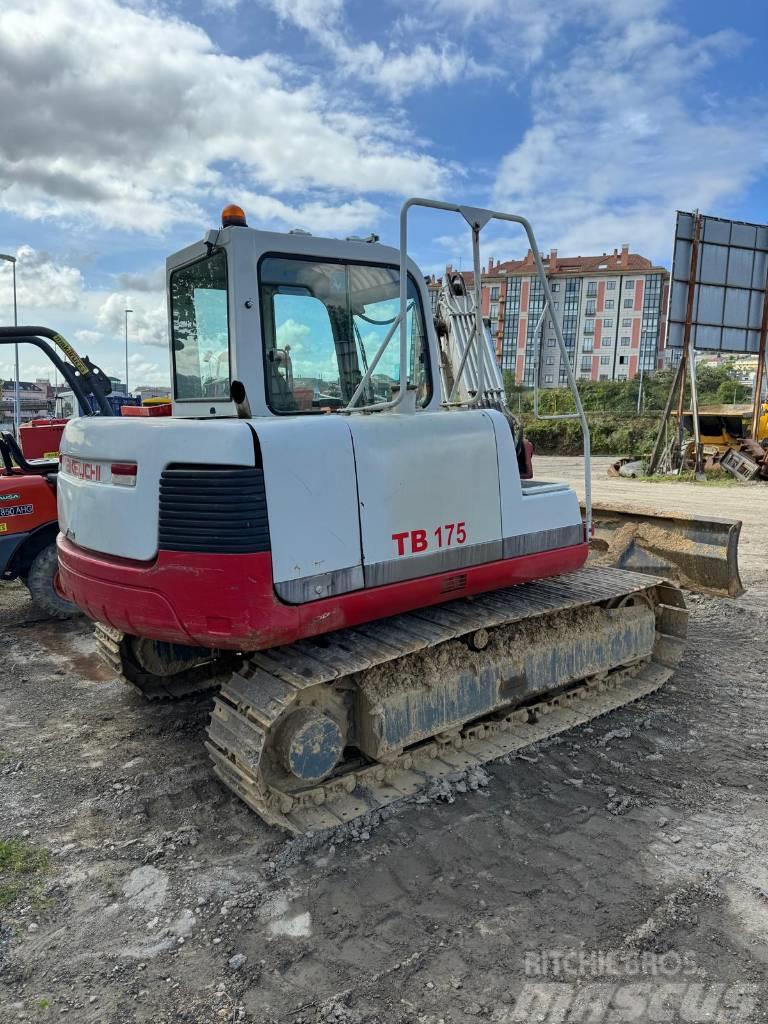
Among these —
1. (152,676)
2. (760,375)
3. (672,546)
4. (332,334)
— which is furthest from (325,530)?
(760,375)

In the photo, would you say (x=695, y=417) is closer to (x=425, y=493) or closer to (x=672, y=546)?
(x=672, y=546)

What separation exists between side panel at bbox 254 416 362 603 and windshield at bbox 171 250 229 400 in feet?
2.27

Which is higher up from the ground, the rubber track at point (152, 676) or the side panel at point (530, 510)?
the side panel at point (530, 510)

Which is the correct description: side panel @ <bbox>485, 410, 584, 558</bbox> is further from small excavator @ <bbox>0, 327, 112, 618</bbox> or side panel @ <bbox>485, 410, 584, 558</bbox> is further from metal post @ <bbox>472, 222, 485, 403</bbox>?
Answer: small excavator @ <bbox>0, 327, 112, 618</bbox>

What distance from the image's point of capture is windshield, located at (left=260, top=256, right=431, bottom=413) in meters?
3.54

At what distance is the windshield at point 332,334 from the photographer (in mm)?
3543

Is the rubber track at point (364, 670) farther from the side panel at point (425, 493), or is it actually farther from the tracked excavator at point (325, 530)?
the side panel at point (425, 493)

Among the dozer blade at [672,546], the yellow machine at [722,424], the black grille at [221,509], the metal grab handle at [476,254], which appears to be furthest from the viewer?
the yellow machine at [722,424]

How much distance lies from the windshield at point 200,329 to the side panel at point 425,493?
2.79ft

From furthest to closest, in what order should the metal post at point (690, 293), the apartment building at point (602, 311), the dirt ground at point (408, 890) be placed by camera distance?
the apartment building at point (602, 311), the metal post at point (690, 293), the dirt ground at point (408, 890)

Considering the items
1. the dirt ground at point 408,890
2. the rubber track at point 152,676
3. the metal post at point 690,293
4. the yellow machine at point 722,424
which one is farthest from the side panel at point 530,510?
the yellow machine at point 722,424
